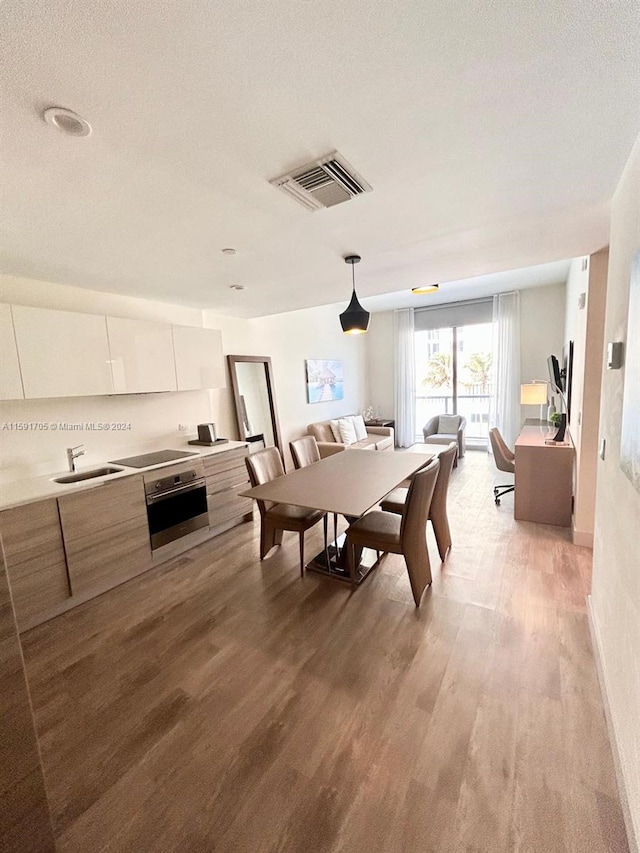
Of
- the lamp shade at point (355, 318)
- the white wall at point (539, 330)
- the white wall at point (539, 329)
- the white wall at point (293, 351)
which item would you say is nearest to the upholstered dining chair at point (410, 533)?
the lamp shade at point (355, 318)

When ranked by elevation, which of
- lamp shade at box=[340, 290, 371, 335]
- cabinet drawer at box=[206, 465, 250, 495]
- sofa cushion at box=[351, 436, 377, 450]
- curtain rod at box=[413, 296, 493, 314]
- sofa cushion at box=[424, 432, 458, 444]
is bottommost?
sofa cushion at box=[424, 432, 458, 444]

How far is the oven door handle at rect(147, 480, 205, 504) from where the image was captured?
294 cm

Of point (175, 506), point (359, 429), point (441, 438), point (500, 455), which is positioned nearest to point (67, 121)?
point (175, 506)

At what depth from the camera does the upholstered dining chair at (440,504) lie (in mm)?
2734

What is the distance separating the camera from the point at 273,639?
2131mm

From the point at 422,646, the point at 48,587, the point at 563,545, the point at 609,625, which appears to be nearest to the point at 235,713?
the point at 422,646

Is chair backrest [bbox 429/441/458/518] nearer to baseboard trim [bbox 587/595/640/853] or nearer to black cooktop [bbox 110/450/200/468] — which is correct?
baseboard trim [bbox 587/595/640/853]

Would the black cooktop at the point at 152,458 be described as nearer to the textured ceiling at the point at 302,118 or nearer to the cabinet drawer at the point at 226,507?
the cabinet drawer at the point at 226,507

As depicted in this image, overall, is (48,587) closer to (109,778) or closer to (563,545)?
(109,778)

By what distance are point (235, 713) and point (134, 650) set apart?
33.6 inches

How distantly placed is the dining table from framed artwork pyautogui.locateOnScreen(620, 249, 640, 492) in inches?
49.5

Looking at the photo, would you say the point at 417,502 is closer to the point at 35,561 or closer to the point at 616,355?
the point at 616,355

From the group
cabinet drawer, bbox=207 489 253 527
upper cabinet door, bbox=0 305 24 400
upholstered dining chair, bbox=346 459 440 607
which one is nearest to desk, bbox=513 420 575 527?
upholstered dining chair, bbox=346 459 440 607

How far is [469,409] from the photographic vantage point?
698cm
